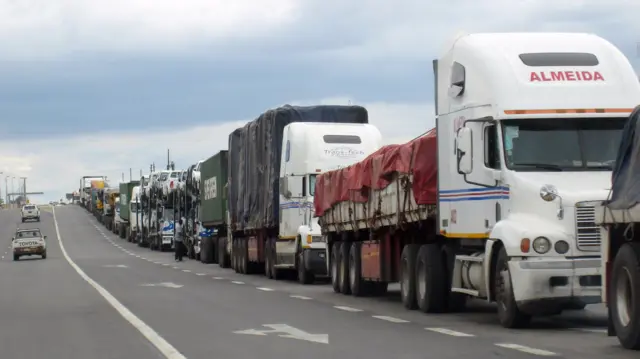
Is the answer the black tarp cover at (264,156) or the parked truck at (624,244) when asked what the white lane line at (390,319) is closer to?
the parked truck at (624,244)

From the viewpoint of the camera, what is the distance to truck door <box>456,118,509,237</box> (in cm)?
1594

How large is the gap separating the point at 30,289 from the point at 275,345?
1716 centimetres

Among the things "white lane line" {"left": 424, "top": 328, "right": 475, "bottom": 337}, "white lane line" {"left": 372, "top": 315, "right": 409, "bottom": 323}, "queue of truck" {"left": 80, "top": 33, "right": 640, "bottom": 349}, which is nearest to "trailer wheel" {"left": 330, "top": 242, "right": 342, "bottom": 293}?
"queue of truck" {"left": 80, "top": 33, "right": 640, "bottom": 349}

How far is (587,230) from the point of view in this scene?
1500 cm

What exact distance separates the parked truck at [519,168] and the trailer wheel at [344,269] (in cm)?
617

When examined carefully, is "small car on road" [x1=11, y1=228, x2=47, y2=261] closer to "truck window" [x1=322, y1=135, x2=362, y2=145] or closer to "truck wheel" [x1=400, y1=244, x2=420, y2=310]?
"truck window" [x1=322, y1=135, x2=362, y2=145]

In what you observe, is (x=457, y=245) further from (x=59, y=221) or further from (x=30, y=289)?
(x=59, y=221)

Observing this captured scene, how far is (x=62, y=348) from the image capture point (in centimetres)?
1459

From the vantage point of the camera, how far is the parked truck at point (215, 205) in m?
45.1

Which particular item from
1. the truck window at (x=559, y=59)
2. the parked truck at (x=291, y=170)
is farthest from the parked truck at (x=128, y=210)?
the truck window at (x=559, y=59)

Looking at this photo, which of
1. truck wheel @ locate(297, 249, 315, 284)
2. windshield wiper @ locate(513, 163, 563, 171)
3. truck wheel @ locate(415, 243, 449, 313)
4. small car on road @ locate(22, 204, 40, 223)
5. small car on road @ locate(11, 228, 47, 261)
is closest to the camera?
windshield wiper @ locate(513, 163, 563, 171)

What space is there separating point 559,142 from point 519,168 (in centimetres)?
59

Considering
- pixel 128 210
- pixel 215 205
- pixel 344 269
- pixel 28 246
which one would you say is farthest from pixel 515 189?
pixel 128 210

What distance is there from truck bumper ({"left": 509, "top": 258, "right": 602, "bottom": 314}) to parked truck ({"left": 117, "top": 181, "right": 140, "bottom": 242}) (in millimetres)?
71913
